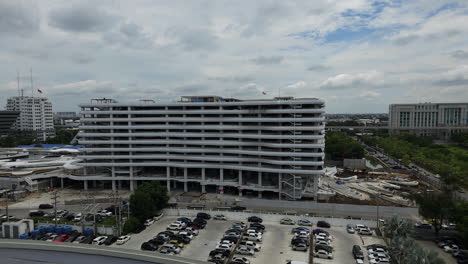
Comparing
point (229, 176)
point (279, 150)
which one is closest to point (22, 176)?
point (229, 176)

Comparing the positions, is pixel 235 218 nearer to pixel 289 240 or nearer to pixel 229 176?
pixel 289 240

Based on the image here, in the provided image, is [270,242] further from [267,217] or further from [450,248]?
[450,248]

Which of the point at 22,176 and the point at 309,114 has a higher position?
the point at 309,114

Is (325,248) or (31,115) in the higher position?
(31,115)

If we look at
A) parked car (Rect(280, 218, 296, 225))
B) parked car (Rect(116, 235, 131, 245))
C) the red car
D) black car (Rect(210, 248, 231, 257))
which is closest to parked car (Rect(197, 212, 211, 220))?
parked car (Rect(280, 218, 296, 225))

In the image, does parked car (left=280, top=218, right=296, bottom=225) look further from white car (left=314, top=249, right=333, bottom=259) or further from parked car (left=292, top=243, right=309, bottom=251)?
white car (left=314, top=249, right=333, bottom=259)

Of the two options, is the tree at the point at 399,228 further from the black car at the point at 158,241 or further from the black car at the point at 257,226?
the black car at the point at 158,241

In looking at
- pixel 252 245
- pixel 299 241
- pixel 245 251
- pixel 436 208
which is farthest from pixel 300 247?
pixel 436 208
